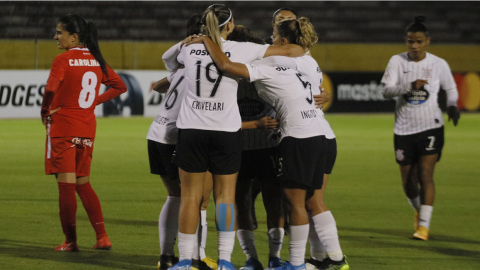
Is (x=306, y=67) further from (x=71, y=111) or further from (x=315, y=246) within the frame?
(x=71, y=111)

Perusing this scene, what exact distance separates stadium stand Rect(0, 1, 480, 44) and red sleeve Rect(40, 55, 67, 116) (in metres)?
20.7

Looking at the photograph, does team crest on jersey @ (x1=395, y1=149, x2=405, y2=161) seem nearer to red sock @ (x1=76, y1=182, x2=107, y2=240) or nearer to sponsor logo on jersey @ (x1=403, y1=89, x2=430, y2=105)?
sponsor logo on jersey @ (x1=403, y1=89, x2=430, y2=105)

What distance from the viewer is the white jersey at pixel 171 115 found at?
5.06m

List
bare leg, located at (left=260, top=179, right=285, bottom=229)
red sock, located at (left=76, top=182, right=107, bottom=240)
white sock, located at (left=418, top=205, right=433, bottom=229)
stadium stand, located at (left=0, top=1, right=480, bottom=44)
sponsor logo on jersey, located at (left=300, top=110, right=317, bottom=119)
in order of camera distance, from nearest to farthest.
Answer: sponsor logo on jersey, located at (left=300, top=110, right=317, bottom=119), bare leg, located at (left=260, top=179, right=285, bottom=229), red sock, located at (left=76, top=182, right=107, bottom=240), white sock, located at (left=418, top=205, right=433, bottom=229), stadium stand, located at (left=0, top=1, right=480, bottom=44)

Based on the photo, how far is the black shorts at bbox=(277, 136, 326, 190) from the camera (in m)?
4.82

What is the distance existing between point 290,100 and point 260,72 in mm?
306

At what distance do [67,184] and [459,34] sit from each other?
2701 cm

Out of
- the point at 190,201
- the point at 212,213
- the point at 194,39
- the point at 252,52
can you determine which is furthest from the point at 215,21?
the point at 212,213

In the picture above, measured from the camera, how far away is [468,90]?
26172 mm

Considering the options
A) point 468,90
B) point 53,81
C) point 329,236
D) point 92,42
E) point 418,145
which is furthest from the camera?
point 468,90

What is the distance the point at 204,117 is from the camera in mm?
4707

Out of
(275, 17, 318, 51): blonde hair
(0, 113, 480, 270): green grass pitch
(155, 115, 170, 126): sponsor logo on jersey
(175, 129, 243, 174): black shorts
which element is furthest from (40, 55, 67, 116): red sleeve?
(275, 17, 318, 51): blonde hair

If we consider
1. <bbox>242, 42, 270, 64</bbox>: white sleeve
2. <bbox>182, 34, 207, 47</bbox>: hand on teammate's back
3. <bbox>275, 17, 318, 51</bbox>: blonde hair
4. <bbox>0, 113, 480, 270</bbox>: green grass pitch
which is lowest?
<bbox>0, 113, 480, 270</bbox>: green grass pitch

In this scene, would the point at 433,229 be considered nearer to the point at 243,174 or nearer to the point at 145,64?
the point at 243,174
